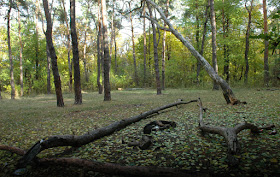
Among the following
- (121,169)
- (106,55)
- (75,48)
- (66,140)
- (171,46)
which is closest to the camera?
(121,169)

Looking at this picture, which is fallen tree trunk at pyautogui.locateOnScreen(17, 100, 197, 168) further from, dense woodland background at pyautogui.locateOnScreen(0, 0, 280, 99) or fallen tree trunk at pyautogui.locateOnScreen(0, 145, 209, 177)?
dense woodland background at pyautogui.locateOnScreen(0, 0, 280, 99)

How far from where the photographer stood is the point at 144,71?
24.7 m

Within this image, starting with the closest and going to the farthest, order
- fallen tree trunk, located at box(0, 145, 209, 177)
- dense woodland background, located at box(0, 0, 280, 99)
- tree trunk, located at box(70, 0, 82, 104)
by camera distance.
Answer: fallen tree trunk, located at box(0, 145, 209, 177), tree trunk, located at box(70, 0, 82, 104), dense woodland background, located at box(0, 0, 280, 99)

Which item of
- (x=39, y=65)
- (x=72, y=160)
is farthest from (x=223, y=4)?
(x=39, y=65)

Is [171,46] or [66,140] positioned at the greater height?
[171,46]

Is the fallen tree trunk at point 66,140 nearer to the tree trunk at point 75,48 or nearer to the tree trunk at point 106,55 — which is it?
the tree trunk at point 75,48

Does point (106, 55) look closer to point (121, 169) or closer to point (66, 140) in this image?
point (66, 140)

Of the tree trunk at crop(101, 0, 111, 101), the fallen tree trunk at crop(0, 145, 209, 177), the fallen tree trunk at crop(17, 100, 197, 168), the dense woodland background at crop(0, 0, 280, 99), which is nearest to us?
the fallen tree trunk at crop(0, 145, 209, 177)

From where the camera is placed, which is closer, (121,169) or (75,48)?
(121,169)

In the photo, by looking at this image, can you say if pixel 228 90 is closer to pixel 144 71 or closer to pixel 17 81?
pixel 144 71

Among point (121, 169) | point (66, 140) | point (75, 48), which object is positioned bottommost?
point (121, 169)

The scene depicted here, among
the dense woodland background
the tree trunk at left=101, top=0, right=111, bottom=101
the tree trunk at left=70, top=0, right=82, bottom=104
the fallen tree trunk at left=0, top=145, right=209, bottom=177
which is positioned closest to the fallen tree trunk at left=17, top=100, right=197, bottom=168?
the fallen tree trunk at left=0, top=145, right=209, bottom=177

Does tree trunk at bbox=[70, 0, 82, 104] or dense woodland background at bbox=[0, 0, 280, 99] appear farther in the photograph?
dense woodland background at bbox=[0, 0, 280, 99]

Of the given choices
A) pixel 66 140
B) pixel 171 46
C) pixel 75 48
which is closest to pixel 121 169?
pixel 66 140
